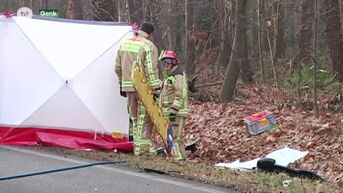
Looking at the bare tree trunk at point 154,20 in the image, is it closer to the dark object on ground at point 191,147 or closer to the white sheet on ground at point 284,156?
the dark object on ground at point 191,147

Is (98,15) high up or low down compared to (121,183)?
up

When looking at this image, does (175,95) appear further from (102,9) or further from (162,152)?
(102,9)

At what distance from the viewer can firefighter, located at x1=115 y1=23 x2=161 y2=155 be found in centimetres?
936

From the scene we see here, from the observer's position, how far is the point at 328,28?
17.0 m

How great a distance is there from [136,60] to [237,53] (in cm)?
725

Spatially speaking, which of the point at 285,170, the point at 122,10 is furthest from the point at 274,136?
the point at 122,10

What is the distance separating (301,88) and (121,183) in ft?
30.6

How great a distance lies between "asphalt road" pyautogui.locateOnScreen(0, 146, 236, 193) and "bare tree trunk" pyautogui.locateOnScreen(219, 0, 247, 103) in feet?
28.8

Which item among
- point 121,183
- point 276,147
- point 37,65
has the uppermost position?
point 37,65

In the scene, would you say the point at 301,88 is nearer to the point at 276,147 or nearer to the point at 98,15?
the point at 276,147

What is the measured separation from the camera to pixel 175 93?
9.61 metres

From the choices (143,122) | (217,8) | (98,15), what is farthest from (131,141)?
(217,8)

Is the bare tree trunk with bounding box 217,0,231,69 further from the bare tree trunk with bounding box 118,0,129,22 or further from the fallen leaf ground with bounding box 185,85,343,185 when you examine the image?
the fallen leaf ground with bounding box 185,85,343,185

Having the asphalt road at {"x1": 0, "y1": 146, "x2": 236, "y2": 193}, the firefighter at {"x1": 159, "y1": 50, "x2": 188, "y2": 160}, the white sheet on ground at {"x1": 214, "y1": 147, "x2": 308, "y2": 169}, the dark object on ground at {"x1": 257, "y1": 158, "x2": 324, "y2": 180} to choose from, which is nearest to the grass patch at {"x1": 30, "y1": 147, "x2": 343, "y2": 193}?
the asphalt road at {"x1": 0, "y1": 146, "x2": 236, "y2": 193}
